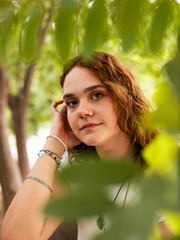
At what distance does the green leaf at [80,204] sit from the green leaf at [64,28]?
45 centimetres

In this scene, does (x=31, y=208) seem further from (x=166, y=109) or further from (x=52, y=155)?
(x=166, y=109)

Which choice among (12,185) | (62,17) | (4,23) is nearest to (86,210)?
(62,17)

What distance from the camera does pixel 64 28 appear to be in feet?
2.21

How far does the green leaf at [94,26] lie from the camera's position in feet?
2.15

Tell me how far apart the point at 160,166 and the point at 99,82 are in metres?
1.15

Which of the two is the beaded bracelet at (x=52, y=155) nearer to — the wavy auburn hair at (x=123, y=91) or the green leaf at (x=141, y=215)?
the wavy auburn hair at (x=123, y=91)

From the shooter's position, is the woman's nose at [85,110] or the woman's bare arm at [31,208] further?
the woman's bare arm at [31,208]

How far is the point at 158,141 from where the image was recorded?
30cm

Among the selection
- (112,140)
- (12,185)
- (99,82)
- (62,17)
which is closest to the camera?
(62,17)

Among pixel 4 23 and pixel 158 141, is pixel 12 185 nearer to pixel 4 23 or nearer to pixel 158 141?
pixel 4 23

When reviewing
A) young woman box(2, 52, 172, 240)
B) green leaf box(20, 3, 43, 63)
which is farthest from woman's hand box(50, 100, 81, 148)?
green leaf box(20, 3, 43, 63)

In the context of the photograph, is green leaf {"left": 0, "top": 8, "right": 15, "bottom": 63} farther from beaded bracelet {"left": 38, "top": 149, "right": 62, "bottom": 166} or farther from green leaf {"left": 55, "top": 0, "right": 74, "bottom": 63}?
beaded bracelet {"left": 38, "top": 149, "right": 62, "bottom": 166}

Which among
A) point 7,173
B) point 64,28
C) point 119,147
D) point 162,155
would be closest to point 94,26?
point 64,28

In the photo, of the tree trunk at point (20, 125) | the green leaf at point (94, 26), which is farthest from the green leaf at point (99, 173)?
the tree trunk at point (20, 125)
